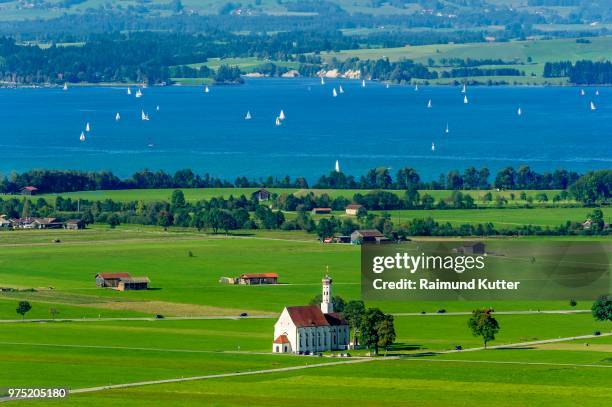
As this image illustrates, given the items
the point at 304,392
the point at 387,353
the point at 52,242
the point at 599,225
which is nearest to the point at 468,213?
the point at 599,225

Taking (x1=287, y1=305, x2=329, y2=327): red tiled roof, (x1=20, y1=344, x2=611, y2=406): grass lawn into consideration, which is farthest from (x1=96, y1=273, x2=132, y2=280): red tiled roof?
(x1=20, y1=344, x2=611, y2=406): grass lawn

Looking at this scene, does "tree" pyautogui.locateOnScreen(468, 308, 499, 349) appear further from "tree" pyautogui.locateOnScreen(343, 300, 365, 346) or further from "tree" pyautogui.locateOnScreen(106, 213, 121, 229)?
"tree" pyautogui.locateOnScreen(106, 213, 121, 229)

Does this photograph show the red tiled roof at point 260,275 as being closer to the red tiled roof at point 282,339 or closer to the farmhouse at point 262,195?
the red tiled roof at point 282,339

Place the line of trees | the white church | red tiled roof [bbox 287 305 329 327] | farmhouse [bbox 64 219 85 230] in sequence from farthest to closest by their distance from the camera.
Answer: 1. the line of trees
2. farmhouse [bbox 64 219 85 230]
3. red tiled roof [bbox 287 305 329 327]
4. the white church

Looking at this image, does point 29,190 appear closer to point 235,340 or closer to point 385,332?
point 235,340

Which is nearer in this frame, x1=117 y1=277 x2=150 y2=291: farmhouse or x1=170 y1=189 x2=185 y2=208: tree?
x1=117 y1=277 x2=150 y2=291: farmhouse

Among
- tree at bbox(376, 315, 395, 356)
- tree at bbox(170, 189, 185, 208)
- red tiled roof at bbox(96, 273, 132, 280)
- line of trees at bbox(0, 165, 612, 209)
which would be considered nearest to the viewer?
tree at bbox(376, 315, 395, 356)

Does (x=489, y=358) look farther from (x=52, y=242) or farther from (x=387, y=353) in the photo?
(x=52, y=242)
